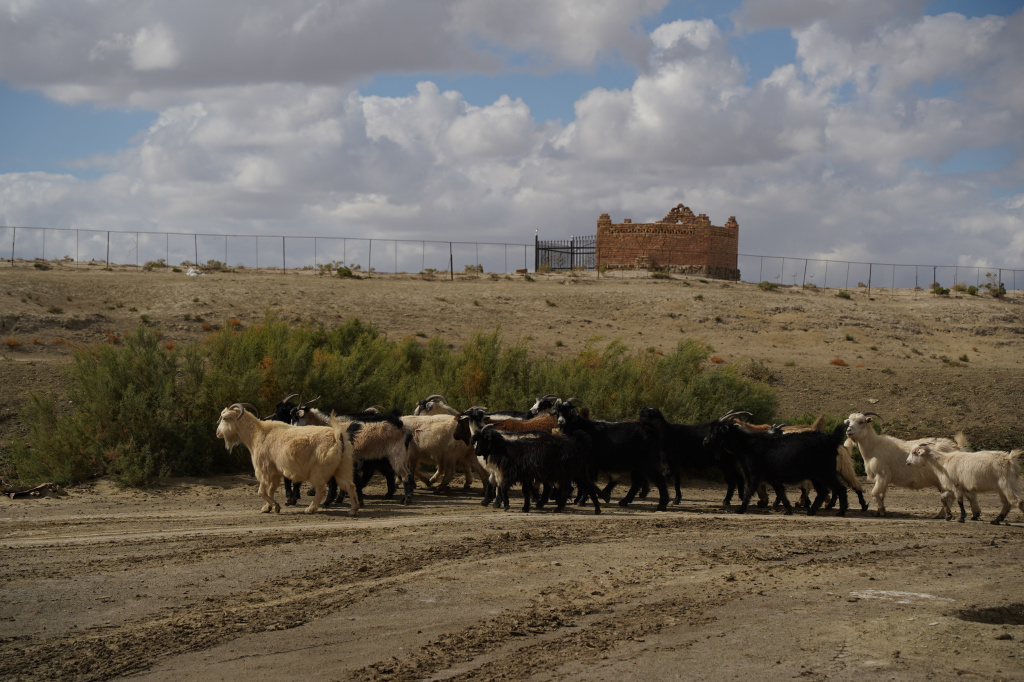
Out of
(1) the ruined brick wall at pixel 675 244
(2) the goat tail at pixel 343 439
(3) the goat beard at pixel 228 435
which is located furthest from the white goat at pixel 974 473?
(1) the ruined brick wall at pixel 675 244

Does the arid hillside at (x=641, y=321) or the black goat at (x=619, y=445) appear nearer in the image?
the black goat at (x=619, y=445)

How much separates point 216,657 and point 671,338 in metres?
34.0

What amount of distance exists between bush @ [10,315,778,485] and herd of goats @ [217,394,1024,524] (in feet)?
10.1

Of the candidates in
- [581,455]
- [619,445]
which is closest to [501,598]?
[581,455]

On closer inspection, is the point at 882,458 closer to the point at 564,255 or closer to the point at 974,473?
the point at 974,473

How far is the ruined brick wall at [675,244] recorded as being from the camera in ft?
175

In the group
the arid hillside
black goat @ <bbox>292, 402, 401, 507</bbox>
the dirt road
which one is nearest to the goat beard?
the dirt road

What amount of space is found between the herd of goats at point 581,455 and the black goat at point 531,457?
2 centimetres

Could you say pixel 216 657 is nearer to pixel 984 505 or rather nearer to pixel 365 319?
pixel 984 505

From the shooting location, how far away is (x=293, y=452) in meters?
12.9

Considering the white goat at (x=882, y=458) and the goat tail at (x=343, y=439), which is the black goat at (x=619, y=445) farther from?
the goat tail at (x=343, y=439)

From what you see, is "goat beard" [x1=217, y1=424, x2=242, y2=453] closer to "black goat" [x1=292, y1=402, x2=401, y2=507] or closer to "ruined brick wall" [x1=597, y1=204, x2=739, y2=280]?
"black goat" [x1=292, y1=402, x2=401, y2=507]

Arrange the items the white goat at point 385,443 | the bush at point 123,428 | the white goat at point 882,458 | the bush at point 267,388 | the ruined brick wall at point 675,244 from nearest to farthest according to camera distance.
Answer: the white goat at point 385,443
the white goat at point 882,458
the bush at point 123,428
the bush at point 267,388
the ruined brick wall at point 675,244

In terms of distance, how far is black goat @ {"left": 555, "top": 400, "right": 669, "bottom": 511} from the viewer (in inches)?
577
